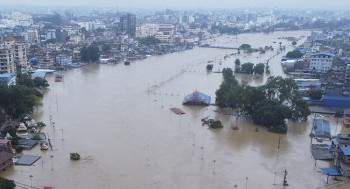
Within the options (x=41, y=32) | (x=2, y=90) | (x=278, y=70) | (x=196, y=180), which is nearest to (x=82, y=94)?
(x=2, y=90)

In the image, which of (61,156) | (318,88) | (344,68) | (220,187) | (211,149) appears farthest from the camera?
(344,68)

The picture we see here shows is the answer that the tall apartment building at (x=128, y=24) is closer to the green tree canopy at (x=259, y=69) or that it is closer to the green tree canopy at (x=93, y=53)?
the green tree canopy at (x=93, y=53)

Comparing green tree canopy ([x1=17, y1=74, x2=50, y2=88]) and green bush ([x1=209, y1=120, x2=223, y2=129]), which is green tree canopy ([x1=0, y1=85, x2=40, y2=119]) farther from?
green bush ([x1=209, y1=120, x2=223, y2=129])

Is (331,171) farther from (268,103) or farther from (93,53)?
A: (93,53)

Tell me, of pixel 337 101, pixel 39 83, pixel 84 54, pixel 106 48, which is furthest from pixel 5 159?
pixel 106 48

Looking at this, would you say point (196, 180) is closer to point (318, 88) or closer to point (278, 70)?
point (318, 88)

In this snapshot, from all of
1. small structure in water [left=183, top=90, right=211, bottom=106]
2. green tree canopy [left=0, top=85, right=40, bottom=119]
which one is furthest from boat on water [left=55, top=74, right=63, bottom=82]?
small structure in water [left=183, top=90, right=211, bottom=106]

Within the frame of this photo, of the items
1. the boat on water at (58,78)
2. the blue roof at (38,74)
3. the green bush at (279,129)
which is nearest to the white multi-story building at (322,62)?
the green bush at (279,129)
